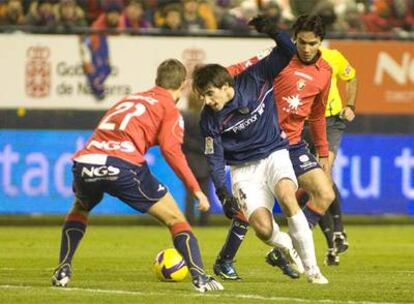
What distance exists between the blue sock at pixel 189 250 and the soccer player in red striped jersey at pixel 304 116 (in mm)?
1881

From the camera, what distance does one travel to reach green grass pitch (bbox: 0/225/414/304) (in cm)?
1083

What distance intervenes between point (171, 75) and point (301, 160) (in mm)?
2330

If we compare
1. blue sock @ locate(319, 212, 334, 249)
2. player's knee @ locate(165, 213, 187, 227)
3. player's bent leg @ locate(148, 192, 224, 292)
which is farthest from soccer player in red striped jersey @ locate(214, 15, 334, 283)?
player's knee @ locate(165, 213, 187, 227)

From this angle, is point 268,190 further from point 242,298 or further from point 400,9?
point 400,9

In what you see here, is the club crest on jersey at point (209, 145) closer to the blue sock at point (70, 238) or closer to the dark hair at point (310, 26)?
the blue sock at point (70, 238)

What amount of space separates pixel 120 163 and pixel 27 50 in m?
12.0

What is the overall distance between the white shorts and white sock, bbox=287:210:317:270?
1.30 ft

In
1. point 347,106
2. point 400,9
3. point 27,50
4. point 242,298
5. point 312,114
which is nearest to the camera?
point 242,298

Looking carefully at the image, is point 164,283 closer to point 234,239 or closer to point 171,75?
point 234,239

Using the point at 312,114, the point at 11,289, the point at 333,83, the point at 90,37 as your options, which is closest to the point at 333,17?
the point at 90,37

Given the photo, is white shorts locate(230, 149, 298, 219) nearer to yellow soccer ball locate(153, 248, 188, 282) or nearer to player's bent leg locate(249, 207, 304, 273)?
player's bent leg locate(249, 207, 304, 273)

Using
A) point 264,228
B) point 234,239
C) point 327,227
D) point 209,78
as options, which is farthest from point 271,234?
point 327,227

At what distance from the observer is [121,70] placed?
23391 millimetres

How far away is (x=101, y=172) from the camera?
11.1m
